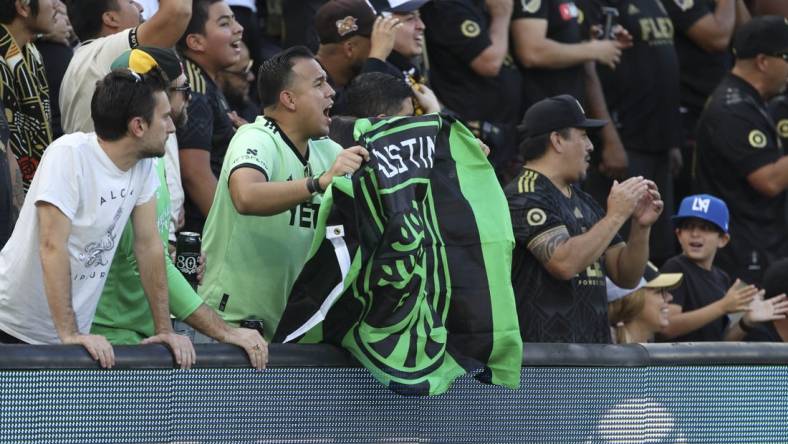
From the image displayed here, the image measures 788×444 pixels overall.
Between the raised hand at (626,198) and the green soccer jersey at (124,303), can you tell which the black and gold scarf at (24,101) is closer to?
the green soccer jersey at (124,303)

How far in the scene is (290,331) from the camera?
201 inches

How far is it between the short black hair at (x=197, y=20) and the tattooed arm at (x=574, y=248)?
1.93 m

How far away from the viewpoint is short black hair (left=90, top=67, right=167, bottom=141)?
189 inches

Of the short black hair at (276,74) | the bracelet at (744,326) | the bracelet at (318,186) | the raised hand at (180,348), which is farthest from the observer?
the bracelet at (744,326)

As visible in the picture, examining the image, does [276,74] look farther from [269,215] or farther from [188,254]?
[188,254]

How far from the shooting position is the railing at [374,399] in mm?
4242

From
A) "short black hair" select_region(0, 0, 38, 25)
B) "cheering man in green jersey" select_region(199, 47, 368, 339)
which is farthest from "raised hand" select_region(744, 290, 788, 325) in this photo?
"short black hair" select_region(0, 0, 38, 25)

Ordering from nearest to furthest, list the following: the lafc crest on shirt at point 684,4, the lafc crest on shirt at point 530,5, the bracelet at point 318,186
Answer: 1. the bracelet at point 318,186
2. the lafc crest on shirt at point 530,5
3. the lafc crest on shirt at point 684,4

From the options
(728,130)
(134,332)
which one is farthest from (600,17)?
(134,332)

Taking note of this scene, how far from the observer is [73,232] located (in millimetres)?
4770

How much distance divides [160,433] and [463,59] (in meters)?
4.73

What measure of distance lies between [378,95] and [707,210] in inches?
117

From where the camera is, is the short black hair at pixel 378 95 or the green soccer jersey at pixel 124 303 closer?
the green soccer jersey at pixel 124 303

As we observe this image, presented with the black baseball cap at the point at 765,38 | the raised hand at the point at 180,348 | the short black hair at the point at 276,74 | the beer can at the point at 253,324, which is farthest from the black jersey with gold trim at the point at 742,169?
the raised hand at the point at 180,348
